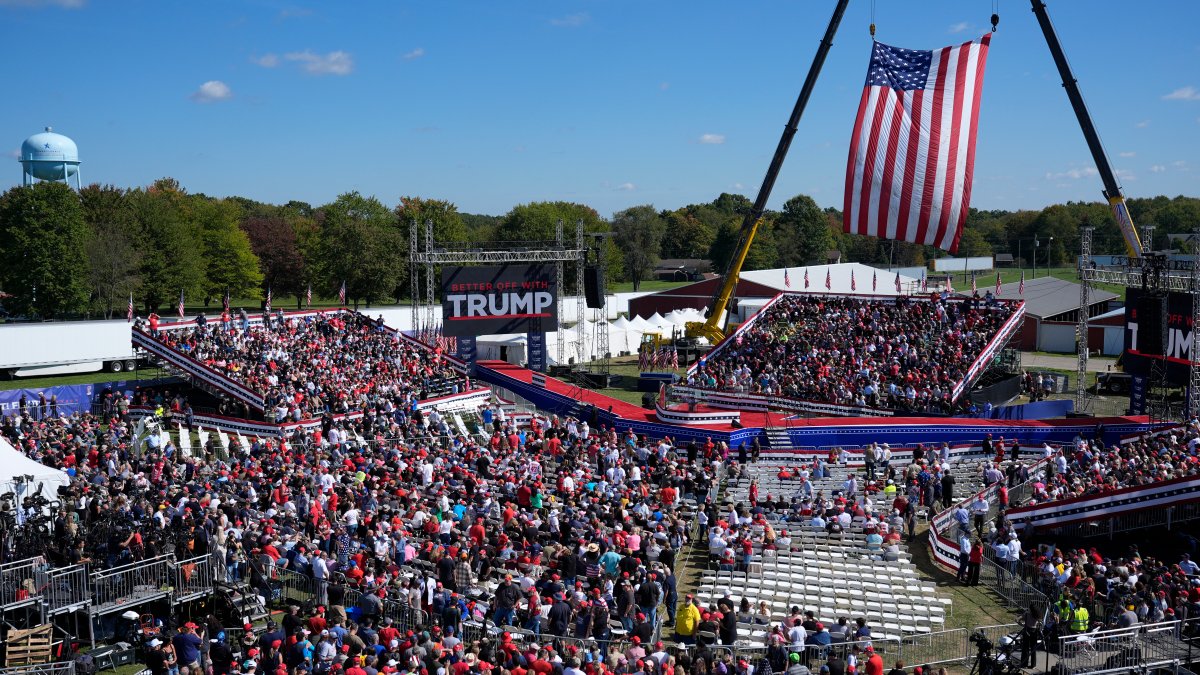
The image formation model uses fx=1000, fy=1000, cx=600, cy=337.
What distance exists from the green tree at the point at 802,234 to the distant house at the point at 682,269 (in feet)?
31.2

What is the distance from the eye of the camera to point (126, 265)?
206ft

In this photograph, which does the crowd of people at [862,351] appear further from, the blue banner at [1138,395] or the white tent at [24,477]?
the white tent at [24,477]

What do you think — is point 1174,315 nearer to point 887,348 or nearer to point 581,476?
point 887,348

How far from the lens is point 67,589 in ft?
49.7

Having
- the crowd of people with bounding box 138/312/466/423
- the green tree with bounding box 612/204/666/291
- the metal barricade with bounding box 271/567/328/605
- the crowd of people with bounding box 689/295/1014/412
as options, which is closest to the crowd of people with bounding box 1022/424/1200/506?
the crowd of people with bounding box 689/295/1014/412

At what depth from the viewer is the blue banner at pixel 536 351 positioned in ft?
147

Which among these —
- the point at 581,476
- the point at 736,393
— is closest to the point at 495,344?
the point at 736,393

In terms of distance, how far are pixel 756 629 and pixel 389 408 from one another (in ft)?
65.7

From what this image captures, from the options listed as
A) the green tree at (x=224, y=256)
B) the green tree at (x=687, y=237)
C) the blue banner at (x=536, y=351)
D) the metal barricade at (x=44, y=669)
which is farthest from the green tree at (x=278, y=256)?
the metal barricade at (x=44, y=669)

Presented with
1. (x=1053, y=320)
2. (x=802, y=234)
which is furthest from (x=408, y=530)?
(x=802, y=234)

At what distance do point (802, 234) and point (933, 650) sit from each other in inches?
4459

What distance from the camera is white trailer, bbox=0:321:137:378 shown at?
4278cm

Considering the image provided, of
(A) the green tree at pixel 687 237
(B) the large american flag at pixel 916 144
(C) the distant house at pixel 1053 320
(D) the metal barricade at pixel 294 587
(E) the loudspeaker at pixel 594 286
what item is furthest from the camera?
(A) the green tree at pixel 687 237

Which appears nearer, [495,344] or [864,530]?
[864,530]
